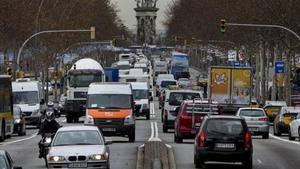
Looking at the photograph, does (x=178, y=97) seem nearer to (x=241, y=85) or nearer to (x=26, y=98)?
(x=241, y=85)

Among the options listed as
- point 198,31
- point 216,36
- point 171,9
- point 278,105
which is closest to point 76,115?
point 278,105

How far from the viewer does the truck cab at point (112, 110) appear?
141 feet

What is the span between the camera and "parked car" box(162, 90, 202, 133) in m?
54.3

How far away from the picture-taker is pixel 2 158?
20.4 meters

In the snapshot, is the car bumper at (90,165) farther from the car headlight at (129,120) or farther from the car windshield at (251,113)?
the car windshield at (251,113)

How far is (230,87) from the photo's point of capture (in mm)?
64750

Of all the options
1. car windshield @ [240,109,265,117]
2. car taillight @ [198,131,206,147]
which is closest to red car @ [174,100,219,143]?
car windshield @ [240,109,265,117]

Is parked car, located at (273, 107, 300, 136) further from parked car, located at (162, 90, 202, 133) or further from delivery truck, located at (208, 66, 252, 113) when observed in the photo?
delivery truck, located at (208, 66, 252, 113)

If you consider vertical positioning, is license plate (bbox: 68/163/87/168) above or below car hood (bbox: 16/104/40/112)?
above

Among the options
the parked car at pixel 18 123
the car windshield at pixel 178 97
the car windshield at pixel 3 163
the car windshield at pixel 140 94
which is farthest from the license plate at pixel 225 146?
the car windshield at pixel 140 94

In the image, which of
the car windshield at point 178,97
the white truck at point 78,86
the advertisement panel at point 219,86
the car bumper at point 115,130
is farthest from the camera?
the white truck at point 78,86

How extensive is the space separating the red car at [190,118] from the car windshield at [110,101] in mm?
2146

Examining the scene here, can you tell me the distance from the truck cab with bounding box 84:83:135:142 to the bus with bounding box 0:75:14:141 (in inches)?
201

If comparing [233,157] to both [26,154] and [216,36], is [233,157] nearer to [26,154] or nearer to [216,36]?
[26,154]
